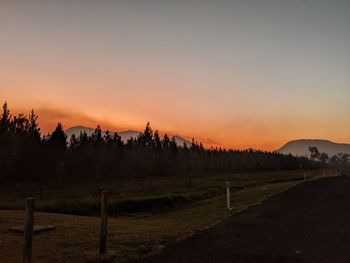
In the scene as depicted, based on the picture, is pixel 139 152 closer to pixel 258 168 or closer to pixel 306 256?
pixel 258 168

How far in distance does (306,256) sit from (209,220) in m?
6.52

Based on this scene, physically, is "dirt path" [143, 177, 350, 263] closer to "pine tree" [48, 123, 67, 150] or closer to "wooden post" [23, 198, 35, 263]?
"wooden post" [23, 198, 35, 263]

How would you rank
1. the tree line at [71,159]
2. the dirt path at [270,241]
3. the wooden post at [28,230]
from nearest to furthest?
the wooden post at [28,230] < the dirt path at [270,241] < the tree line at [71,159]

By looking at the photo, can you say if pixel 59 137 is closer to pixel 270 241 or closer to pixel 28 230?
pixel 270 241

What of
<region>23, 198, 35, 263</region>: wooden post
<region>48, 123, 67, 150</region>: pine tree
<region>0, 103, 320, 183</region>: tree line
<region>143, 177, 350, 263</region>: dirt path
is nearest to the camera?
<region>23, 198, 35, 263</region>: wooden post

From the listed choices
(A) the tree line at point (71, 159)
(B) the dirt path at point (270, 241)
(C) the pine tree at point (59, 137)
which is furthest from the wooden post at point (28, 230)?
(C) the pine tree at point (59, 137)

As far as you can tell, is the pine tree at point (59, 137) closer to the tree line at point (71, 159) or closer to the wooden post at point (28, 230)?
the tree line at point (71, 159)

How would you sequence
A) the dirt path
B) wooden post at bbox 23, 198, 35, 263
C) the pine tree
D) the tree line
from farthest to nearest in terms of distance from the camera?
the pine tree
the tree line
the dirt path
wooden post at bbox 23, 198, 35, 263

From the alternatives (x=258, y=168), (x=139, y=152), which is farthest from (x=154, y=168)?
(x=258, y=168)

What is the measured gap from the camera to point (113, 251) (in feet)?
28.7

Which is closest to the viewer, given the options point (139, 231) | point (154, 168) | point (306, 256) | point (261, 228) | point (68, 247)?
point (306, 256)

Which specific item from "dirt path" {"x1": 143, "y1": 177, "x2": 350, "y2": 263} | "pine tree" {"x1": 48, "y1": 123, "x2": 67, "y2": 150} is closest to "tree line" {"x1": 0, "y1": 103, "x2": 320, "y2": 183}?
"pine tree" {"x1": 48, "y1": 123, "x2": 67, "y2": 150}

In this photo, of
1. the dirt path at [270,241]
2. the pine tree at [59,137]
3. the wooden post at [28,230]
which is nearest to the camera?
the wooden post at [28,230]

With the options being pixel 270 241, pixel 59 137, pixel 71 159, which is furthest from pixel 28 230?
pixel 59 137
